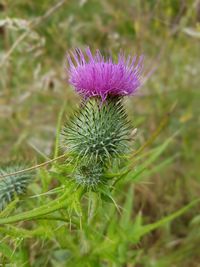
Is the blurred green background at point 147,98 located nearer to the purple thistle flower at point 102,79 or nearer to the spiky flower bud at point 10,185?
the spiky flower bud at point 10,185

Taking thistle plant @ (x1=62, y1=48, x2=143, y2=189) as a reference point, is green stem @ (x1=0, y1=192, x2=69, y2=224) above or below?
below

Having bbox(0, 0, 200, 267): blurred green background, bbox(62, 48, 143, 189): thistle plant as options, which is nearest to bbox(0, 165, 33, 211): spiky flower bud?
bbox(62, 48, 143, 189): thistle plant

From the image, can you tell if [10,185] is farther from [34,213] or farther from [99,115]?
[34,213]

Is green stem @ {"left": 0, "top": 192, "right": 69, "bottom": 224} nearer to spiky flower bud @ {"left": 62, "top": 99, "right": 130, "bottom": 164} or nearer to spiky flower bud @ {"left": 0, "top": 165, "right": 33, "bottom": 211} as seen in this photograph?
spiky flower bud @ {"left": 62, "top": 99, "right": 130, "bottom": 164}

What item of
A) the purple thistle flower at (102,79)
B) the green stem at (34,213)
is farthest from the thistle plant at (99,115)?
the green stem at (34,213)

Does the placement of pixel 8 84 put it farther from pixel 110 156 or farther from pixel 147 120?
pixel 110 156

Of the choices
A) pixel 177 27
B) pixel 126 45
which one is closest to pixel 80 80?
pixel 177 27
